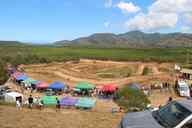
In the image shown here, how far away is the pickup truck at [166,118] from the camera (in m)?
5.89

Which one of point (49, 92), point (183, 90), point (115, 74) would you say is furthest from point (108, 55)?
point (49, 92)

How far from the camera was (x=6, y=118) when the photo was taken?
13086 millimetres

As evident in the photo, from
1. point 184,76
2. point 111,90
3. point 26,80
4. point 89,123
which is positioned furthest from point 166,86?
point 89,123

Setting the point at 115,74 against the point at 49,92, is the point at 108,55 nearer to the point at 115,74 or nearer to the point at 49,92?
the point at 115,74

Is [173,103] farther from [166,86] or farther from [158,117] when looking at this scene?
[166,86]

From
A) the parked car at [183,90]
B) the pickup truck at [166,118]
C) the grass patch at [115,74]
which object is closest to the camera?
the pickup truck at [166,118]

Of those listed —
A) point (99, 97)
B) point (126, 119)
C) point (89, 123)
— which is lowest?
point (99, 97)

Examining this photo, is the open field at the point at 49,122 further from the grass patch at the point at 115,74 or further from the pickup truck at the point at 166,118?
the grass patch at the point at 115,74

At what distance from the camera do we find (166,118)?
21.0 feet

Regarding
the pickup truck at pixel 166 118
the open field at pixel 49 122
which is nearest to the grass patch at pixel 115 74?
the open field at pixel 49 122

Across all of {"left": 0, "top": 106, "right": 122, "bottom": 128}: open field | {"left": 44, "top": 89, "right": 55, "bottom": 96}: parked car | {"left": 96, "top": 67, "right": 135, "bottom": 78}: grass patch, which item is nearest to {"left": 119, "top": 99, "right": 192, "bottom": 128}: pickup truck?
{"left": 0, "top": 106, "right": 122, "bottom": 128}: open field

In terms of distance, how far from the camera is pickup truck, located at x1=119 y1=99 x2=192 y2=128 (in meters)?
5.89

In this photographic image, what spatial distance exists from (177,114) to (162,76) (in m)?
56.7

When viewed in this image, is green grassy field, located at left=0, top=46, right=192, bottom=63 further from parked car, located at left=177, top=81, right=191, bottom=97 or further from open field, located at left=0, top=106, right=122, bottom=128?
open field, located at left=0, top=106, right=122, bottom=128
